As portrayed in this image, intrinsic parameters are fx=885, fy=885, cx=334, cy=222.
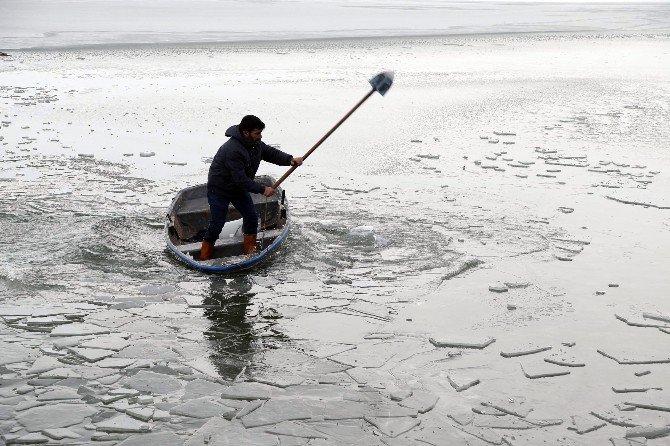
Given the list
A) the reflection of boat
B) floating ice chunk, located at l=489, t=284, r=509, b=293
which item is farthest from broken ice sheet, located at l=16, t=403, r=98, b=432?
floating ice chunk, located at l=489, t=284, r=509, b=293

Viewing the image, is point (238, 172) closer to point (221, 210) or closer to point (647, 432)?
point (221, 210)

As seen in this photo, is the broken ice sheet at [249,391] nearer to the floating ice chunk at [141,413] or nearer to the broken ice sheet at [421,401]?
the floating ice chunk at [141,413]

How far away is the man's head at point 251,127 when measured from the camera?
9.17 meters

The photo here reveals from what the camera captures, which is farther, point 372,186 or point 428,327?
point 372,186

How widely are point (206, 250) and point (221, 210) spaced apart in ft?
1.59

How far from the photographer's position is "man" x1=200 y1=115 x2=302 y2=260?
9305 millimetres

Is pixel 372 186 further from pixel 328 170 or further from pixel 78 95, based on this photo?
pixel 78 95

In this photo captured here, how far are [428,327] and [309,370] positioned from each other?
1434 mm

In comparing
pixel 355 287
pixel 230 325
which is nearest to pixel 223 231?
pixel 355 287

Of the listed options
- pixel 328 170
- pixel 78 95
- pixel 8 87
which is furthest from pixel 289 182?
pixel 8 87

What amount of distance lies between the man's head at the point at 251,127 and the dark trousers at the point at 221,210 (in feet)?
2.07

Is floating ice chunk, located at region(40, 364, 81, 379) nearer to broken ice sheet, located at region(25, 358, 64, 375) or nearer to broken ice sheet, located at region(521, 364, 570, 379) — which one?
broken ice sheet, located at region(25, 358, 64, 375)

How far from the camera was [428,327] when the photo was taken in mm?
8141

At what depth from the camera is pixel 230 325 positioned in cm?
818
